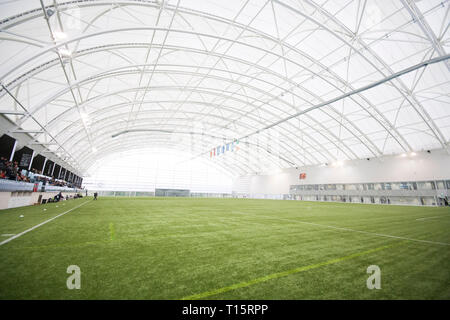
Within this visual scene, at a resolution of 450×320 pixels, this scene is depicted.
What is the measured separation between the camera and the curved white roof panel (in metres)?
13.2

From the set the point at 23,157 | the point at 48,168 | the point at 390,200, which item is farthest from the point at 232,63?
the point at 390,200

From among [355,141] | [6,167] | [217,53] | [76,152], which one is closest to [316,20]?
[217,53]

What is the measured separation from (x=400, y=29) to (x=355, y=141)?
22.1 m

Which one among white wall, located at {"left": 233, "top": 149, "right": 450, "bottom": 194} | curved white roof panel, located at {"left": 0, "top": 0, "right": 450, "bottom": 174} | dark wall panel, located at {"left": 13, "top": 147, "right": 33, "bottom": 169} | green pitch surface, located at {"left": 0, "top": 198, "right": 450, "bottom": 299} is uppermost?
curved white roof panel, located at {"left": 0, "top": 0, "right": 450, "bottom": 174}

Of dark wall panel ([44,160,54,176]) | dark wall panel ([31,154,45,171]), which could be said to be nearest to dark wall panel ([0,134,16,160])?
dark wall panel ([31,154,45,171])

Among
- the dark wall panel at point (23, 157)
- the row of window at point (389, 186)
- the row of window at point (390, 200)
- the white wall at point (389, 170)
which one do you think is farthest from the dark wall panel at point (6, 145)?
the row of window at point (390, 200)

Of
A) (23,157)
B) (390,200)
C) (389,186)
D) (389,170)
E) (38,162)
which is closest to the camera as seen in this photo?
(23,157)

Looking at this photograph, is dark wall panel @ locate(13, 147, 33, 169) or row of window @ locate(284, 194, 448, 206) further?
row of window @ locate(284, 194, 448, 206)

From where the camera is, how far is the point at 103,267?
3.44 meters

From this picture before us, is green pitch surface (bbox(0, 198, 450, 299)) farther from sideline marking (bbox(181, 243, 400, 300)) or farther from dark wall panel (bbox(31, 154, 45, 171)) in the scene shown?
dark wall panel (bbox(31, 154, 45, 171))

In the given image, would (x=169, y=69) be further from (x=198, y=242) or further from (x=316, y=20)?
(x=198, y=242)

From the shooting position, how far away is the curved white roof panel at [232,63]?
43.3ft

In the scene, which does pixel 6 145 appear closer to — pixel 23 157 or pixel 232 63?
pixel 23 157

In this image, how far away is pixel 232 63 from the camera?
67.9 ft
